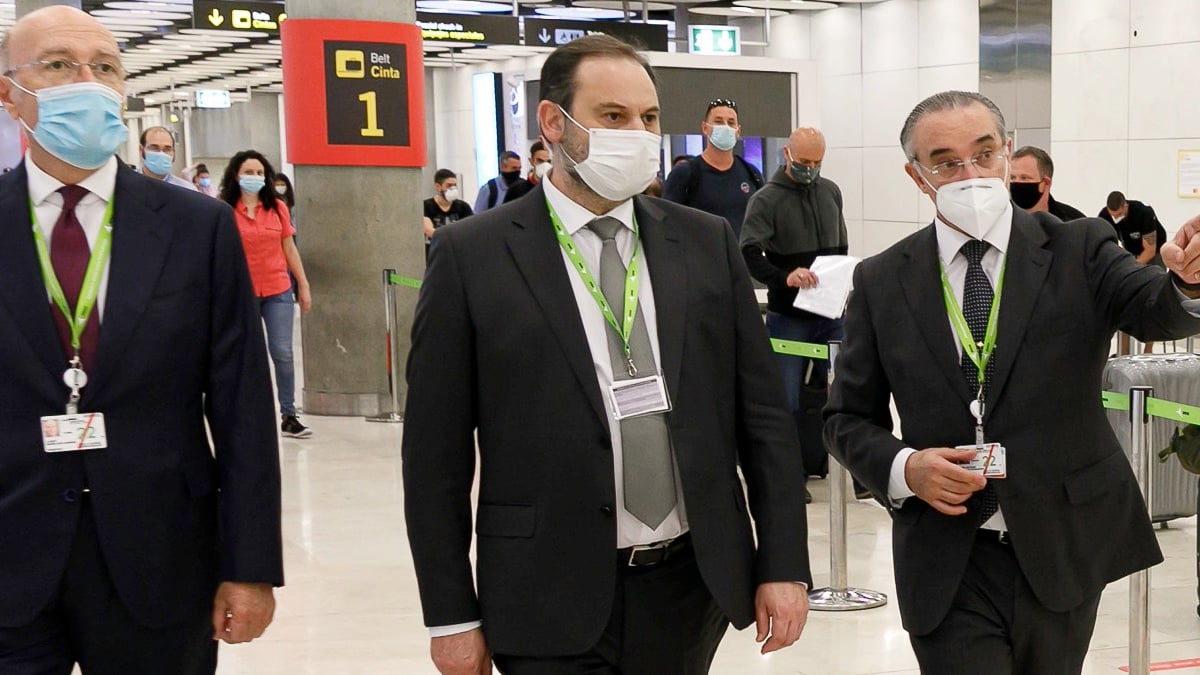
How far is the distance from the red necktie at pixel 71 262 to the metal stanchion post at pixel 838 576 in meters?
3.61

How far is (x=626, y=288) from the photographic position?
8.63 ft

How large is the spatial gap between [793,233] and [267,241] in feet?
12.1

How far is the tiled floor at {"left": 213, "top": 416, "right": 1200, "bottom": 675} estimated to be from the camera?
515cm

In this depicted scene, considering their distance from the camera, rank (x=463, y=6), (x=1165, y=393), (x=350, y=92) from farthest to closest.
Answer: (x=463, y=6) < (x=350, y=92) < (x=1165, y=393)

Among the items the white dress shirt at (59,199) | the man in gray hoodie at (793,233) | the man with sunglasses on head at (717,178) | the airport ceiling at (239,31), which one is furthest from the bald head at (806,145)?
the airport ceiling at (239,31)

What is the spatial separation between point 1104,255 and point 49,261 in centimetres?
209

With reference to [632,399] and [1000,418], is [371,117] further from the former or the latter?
[632,399]

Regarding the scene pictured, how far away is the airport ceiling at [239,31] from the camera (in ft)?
71.9

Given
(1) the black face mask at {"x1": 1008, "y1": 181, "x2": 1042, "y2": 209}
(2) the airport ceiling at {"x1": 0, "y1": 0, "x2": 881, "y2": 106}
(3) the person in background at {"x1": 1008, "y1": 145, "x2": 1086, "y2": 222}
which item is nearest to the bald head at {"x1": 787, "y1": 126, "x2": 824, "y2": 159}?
(3) the person in background at {"x1": 1008, "y1": 145, "x2": 1086, "y2": 222}

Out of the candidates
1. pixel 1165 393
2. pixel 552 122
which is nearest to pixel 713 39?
pixel 1165 393

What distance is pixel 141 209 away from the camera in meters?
2.73

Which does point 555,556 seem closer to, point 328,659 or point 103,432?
point 103,432

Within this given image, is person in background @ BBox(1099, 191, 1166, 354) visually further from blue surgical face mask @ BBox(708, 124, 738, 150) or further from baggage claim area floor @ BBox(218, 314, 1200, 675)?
blue surgical face mask @ BBox(708, 124, 738, 150)

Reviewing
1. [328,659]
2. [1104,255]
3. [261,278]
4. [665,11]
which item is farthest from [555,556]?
[665,11]
